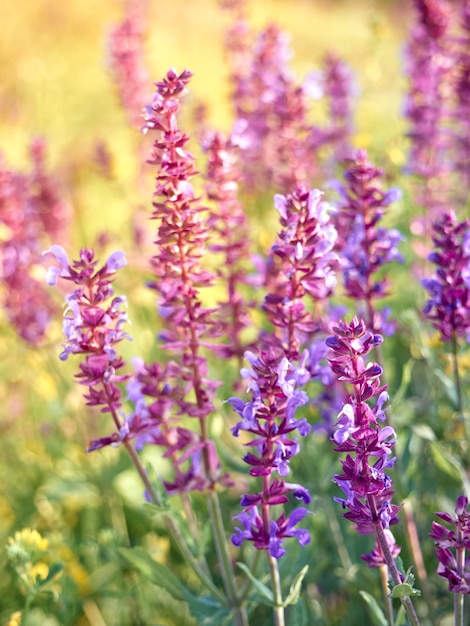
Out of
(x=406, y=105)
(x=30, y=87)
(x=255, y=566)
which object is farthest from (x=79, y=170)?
(x=255, y=566)

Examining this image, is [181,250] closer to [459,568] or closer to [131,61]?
[459,568]

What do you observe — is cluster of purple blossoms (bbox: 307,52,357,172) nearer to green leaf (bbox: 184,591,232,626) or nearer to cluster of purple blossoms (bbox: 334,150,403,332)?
cluster of purple blossoms (bbox: 334,150,403,332)

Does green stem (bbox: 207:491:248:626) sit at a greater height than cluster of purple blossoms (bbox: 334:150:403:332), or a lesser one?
lesser

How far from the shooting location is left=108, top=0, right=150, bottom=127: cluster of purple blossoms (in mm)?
4523

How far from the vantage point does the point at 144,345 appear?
170 inches

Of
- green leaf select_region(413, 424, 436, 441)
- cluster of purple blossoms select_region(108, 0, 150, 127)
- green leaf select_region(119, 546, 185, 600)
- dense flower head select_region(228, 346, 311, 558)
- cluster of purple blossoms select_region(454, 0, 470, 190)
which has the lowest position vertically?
green leaf select_region(119, 546, 185, 600)

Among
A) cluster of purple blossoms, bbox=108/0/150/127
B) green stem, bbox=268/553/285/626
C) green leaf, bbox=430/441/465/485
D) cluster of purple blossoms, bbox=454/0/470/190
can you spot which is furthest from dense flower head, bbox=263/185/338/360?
cluster of purple blossoms, bbox=108/0/150/127

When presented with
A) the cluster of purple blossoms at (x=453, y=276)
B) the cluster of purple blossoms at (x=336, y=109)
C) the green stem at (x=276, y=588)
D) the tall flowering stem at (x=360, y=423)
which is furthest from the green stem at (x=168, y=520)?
the cluster of purple blossoms at (x=336, y=109)

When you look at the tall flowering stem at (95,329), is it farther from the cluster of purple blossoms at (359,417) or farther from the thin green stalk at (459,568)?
the thin green stalk at (459,568)

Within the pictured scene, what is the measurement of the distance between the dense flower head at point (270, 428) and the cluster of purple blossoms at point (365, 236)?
1.75 feet

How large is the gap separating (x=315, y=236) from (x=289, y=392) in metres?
0.51

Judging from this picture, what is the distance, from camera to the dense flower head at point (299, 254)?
77.1 inches

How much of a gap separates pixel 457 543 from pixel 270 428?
477 millimetres

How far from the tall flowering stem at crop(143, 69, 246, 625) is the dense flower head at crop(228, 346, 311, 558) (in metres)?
0.34
